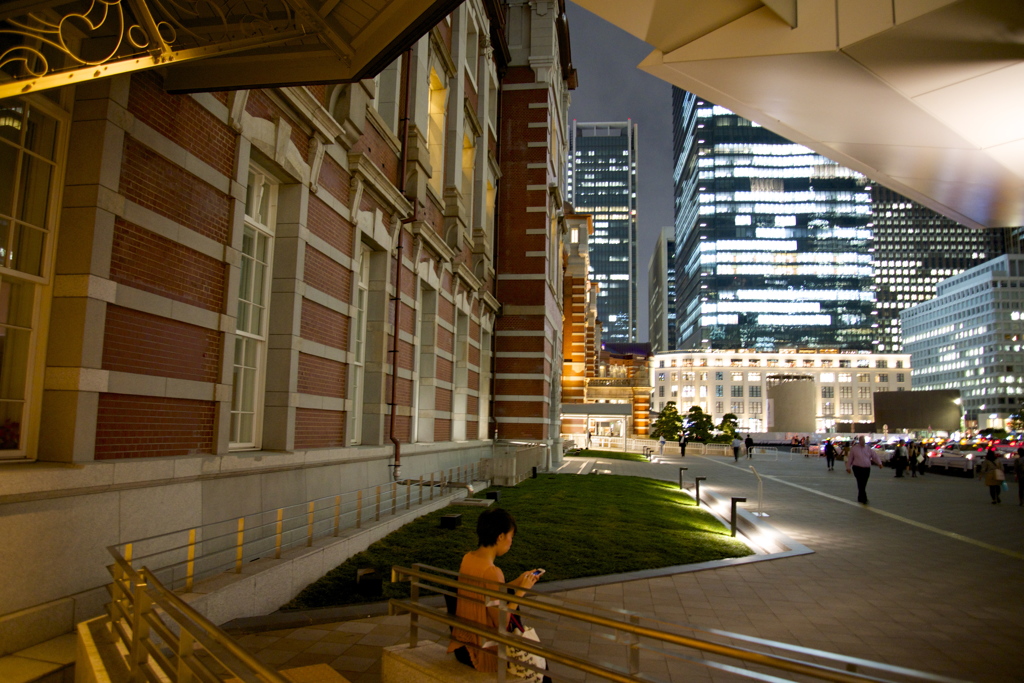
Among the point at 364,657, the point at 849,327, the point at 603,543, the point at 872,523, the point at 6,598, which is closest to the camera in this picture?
the point at 6,598

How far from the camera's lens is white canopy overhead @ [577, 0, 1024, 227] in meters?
6.93

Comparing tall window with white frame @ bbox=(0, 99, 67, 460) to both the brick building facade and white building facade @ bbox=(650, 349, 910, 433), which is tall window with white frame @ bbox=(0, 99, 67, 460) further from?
white building facade @ bbox=(650, 349, 910, 433)

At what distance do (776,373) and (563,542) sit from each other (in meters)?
144

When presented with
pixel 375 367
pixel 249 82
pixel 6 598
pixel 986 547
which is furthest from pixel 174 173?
pixel 986 547

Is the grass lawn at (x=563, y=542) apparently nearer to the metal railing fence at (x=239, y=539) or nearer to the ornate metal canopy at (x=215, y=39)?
the metal railing fence at (x=239, y=539)

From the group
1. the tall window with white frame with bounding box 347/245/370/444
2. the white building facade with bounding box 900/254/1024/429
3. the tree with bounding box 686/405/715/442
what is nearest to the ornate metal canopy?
the tall window with white frame with bounding box 347/245/370/444

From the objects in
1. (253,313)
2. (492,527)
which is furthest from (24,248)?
(492,527)

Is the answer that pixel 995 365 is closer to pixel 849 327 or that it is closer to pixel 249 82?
pixel 849 327

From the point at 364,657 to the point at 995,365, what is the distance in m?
172

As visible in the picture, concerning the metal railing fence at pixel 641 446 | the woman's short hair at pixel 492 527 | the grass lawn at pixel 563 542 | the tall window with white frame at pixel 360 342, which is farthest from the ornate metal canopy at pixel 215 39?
the metal railing fence at pixel 641 446

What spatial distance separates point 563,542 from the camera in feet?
36.0

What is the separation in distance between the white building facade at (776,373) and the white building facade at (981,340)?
1828 cm

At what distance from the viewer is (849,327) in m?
163

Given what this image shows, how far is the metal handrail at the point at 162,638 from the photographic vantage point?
2.80 m
